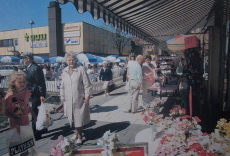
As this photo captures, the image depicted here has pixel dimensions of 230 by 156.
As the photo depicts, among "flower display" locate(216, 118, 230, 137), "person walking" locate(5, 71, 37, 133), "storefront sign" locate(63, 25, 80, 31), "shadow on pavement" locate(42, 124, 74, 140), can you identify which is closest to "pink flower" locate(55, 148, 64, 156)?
"person walking" locate(5, 71, 37, 133)

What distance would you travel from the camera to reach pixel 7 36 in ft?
115

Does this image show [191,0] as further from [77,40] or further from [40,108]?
[77,40]

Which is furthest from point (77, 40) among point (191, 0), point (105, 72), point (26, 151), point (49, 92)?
point (26, 151)

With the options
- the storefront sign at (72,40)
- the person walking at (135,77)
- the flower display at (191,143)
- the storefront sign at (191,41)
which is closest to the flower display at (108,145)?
the flower display at (191,143)

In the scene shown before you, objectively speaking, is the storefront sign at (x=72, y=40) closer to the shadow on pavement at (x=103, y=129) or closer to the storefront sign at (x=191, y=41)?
the storefront sign at (x=191, y=41)

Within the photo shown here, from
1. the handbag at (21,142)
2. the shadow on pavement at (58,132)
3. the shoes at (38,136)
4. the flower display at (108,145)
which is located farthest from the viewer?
the shadow on pavement at (58,132)

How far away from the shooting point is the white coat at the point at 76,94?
3.45m

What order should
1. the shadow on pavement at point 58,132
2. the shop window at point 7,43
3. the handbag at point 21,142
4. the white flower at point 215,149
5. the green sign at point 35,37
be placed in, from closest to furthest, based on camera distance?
the white flower at point 215,149
the handbag at point 21,142
the shadow on pavement at point 58,132
the green sign at point 35,37
the shop window at point 7,43

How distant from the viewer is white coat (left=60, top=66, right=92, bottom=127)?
11.3 feet

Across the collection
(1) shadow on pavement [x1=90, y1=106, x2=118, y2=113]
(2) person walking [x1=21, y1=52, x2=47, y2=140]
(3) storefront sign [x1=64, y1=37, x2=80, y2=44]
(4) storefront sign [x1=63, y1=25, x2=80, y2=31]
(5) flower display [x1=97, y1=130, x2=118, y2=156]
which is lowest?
(1) shadow on pavement [x1=90, y1=106, x2=118, y2=113]

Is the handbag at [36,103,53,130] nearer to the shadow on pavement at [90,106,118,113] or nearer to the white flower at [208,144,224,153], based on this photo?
the shadow on pavement at [90,106,118,113]

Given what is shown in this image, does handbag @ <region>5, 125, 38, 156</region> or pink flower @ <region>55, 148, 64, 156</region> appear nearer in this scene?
pink flower @ <region>55, 148, 64, 156</region>

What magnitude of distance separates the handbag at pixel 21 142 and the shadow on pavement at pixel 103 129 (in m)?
1.52

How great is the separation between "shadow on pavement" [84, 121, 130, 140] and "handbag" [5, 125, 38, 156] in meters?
1.52
